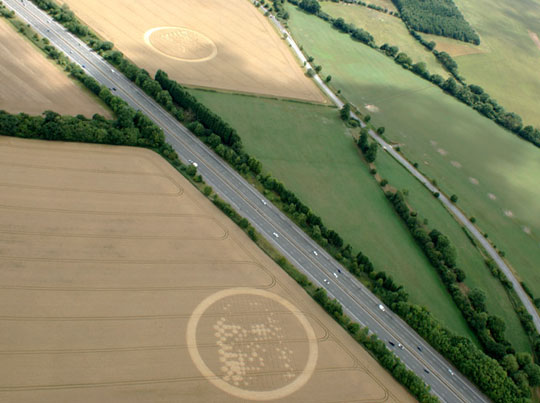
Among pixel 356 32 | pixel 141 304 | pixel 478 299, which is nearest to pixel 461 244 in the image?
pixel 478 299

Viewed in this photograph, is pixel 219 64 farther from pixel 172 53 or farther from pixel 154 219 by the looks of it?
pixel 154 219

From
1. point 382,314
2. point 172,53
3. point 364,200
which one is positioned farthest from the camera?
point 172,53

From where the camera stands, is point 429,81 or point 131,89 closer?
point 131,89

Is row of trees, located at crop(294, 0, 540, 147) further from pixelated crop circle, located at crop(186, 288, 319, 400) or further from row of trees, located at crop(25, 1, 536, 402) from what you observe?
pixelated crop circle, located at crop(186, 288, 319, 400)

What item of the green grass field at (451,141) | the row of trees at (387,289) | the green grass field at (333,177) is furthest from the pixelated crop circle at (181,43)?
the green grass field at (451,141)

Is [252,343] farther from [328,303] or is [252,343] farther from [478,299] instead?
[478,299]

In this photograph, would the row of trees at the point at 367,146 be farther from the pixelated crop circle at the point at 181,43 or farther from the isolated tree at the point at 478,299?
the pixelated crop circle at the point at 181,43

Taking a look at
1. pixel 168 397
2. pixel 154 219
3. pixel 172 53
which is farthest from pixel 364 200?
pixel 172 53
